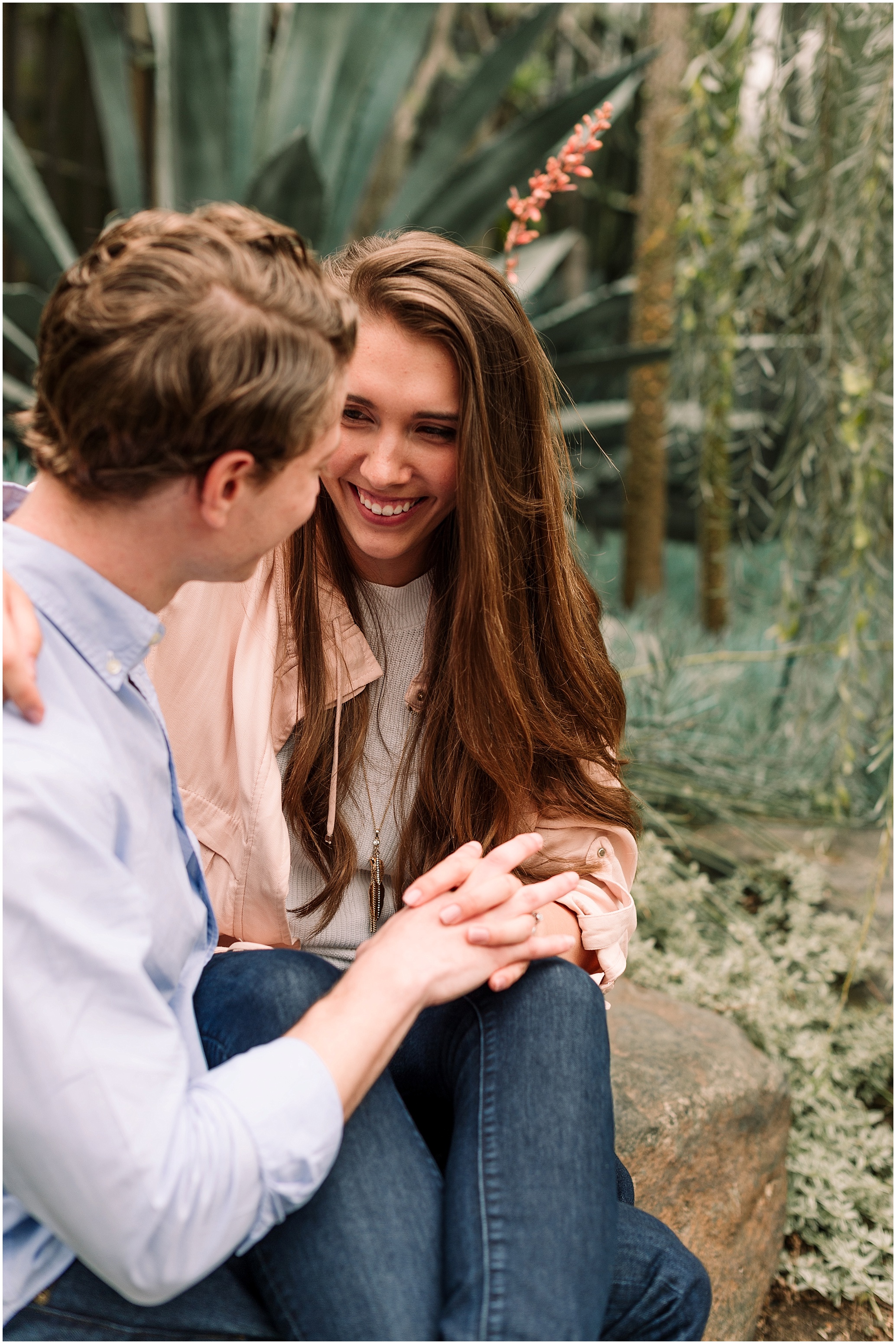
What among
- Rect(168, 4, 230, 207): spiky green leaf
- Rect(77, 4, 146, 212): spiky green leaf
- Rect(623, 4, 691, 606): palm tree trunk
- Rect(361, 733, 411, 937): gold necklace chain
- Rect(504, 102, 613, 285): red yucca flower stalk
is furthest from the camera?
Rect(623, 4, 691, 606): palm tree trunk

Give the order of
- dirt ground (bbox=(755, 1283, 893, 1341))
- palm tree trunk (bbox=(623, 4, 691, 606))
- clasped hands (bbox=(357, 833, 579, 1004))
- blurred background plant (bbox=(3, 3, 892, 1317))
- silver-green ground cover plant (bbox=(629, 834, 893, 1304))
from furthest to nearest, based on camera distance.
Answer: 1. palm tree trunk (bbox=(623, 4, 691, 606))
2. blurred background plant (bbox=(3, 3, 892, 1317))
3. silver-green ground cover plant (bbox=(629, 834, 893, 1304))
4. dirt ground (bbox=(755, 1283, 893, 1341))
5. clasped hands (bbox=(357, 833, 579, 1004))

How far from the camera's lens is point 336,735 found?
1.52 meters

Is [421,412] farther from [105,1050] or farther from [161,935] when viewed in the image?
[105,1050]

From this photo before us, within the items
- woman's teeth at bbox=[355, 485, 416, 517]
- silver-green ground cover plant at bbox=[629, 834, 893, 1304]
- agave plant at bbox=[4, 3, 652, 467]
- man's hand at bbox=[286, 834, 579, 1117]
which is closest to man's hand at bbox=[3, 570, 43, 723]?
man's hand at bbox=[286, 834, 579, 1117]

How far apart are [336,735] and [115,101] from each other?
2838mm

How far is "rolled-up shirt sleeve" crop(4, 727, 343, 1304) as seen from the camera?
0.76 metres

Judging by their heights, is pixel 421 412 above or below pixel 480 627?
above

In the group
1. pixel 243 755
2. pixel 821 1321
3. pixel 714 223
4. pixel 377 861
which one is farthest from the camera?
pixel 714 223

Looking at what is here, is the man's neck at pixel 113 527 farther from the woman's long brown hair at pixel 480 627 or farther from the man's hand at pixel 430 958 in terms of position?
the woman's long brown hair at pixel 480 627

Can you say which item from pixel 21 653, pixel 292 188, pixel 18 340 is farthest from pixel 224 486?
pixel 18 340

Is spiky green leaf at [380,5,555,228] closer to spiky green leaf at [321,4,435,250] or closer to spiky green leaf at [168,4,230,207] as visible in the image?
spiky green leaf at [321,4,435,250]

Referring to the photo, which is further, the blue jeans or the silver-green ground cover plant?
the silver-green ground cover plant

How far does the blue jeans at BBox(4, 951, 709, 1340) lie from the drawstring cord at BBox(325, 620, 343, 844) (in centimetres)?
31

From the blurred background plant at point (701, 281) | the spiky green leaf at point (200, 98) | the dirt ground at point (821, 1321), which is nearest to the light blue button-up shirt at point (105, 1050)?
the blurred background plant at point (701, 281)
